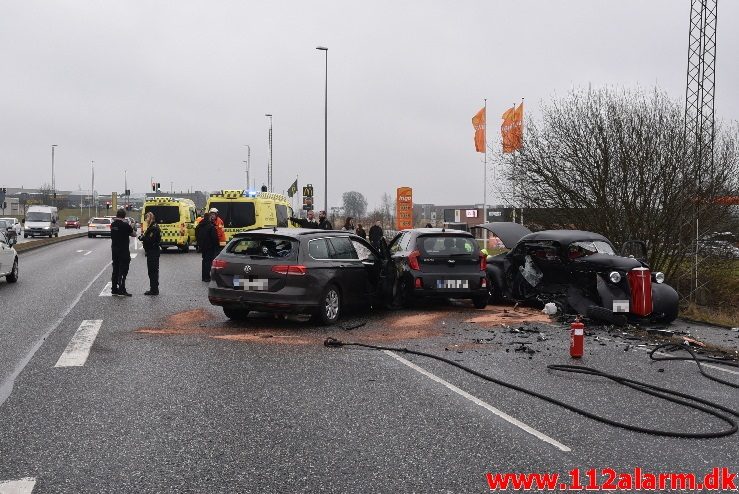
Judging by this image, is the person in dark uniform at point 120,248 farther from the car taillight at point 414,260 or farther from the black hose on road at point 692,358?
the black hose on road at point 692,358

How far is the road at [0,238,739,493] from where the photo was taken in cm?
434

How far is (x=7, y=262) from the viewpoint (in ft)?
53.6

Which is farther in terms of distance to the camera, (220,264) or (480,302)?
(480,302)

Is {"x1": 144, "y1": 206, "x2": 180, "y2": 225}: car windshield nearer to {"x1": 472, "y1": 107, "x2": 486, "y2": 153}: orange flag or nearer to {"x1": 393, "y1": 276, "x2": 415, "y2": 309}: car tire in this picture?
{"x1": 472, "y1": 107, "x2": 486, "y2": 153}: orange flag

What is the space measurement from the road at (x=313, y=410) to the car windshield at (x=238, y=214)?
46.1ft

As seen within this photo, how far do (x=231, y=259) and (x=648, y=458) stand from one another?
23.3 ft

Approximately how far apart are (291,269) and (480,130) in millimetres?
23962

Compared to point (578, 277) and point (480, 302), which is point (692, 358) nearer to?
point (578, 277)

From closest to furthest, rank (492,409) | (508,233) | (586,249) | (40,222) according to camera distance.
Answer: (492,409), (586,249), (508,233), (40,222)

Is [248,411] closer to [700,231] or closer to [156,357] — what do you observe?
[156,357]

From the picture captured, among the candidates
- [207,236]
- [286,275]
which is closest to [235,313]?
[286,275]

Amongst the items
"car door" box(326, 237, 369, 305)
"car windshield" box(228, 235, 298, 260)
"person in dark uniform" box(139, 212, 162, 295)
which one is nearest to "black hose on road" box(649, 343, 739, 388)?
"car door" box(326, 237, 369, 305)

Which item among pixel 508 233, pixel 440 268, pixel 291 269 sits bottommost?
pixel 440 268

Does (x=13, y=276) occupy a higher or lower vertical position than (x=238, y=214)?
lower
